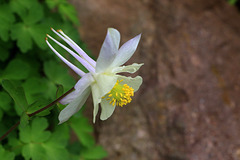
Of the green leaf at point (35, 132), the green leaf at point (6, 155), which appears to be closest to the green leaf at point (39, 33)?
the green leaf at point (35, 132)

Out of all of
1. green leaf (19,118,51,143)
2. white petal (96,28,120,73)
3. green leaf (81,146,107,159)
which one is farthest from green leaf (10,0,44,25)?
white petal (96,28,120,73)

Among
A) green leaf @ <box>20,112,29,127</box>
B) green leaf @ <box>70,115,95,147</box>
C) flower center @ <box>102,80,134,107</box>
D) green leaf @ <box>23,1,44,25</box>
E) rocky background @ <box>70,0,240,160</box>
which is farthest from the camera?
rocky background @ <box>70,0,240,160</box>

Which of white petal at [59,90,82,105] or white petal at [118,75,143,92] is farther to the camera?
white petal at [118,75,143,92]

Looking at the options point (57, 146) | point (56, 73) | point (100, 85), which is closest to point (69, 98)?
point (100, 85)

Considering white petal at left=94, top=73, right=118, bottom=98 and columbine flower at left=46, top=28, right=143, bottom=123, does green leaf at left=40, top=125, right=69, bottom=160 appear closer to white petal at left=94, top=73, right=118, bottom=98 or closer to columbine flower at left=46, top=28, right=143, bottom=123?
columbine flower at left=46, top=28, right=143, bottom=123

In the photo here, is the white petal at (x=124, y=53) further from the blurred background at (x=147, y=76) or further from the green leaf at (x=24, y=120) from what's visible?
the blurred background at (x=147, y=76)

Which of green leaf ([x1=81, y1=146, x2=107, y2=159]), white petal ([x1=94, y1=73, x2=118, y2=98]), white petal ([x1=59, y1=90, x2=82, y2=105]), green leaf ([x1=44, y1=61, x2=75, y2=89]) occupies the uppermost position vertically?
white petal ([x1=59, y1=90, x2=82, y2=105])

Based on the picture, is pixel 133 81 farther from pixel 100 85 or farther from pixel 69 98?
pixel 69 98

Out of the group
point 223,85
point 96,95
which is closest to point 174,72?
point 223,85
